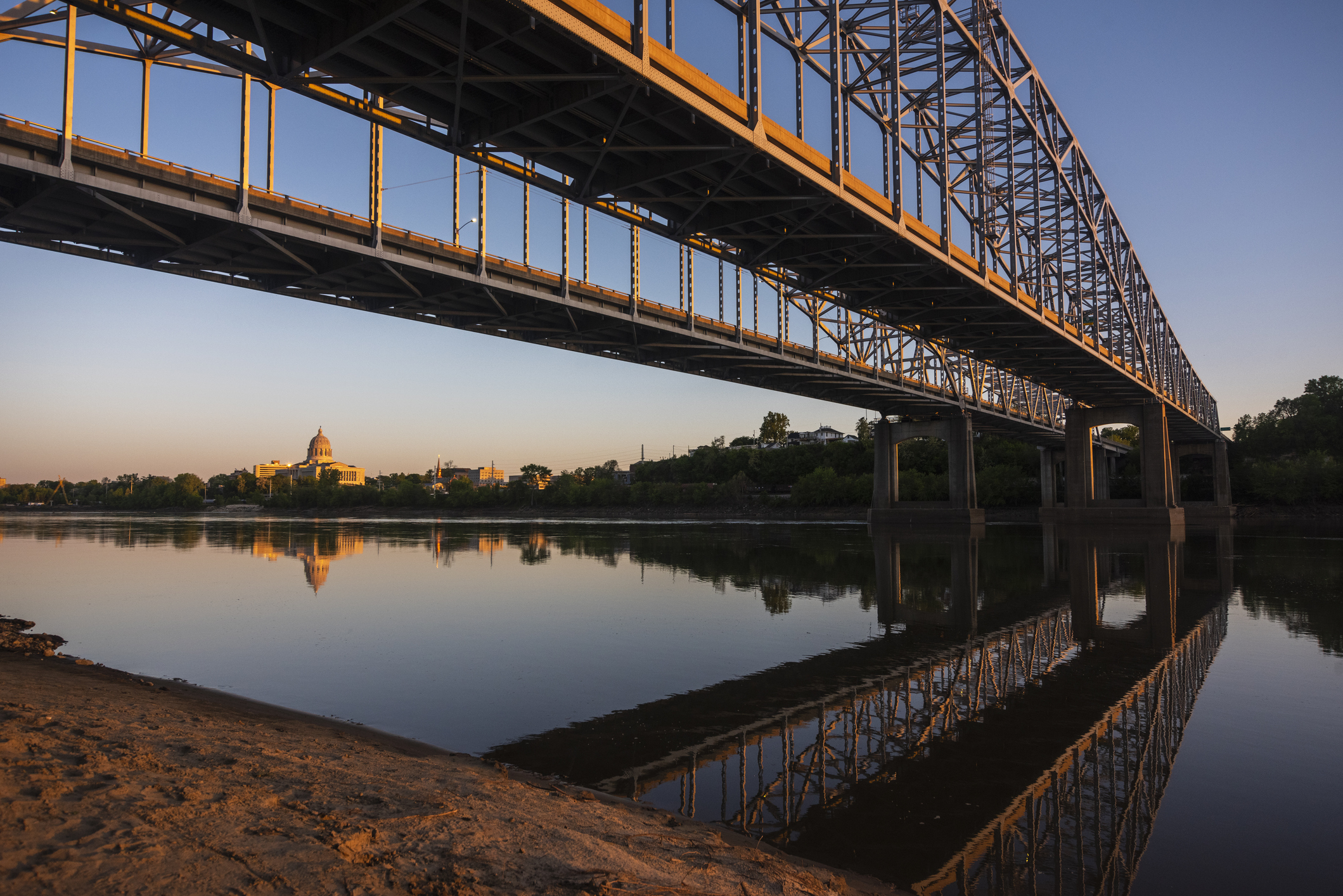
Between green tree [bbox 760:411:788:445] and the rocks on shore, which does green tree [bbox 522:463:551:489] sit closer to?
green tree [bbox 760:411:788:445]

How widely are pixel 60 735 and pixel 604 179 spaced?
67.7ft

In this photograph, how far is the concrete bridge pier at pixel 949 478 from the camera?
7688cm

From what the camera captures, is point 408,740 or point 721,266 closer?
point 408,740

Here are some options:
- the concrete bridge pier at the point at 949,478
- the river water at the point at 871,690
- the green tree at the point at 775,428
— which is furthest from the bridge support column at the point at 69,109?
the green tree at the point at 775,428

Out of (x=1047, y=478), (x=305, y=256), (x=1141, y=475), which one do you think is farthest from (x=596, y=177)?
(x=1047, y=478)

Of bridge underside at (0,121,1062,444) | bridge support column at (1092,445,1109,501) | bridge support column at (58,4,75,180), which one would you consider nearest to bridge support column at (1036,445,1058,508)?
bridge support column at (1092,445,1109,501)

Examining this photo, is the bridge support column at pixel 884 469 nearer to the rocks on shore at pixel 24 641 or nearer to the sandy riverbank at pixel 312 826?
the rocks on shore at pixel 24 641

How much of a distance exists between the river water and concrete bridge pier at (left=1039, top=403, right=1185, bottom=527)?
4211 cm

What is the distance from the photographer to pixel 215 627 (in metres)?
18.3

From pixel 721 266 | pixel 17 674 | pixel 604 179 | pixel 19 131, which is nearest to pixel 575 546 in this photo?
pixel 721 266

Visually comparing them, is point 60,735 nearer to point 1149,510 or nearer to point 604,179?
point 604,179

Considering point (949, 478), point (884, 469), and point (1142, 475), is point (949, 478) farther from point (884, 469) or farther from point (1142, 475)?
point (1142, 475)

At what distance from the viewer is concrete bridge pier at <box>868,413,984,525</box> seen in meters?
76.9

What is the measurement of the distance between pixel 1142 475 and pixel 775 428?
12154 centimetres
